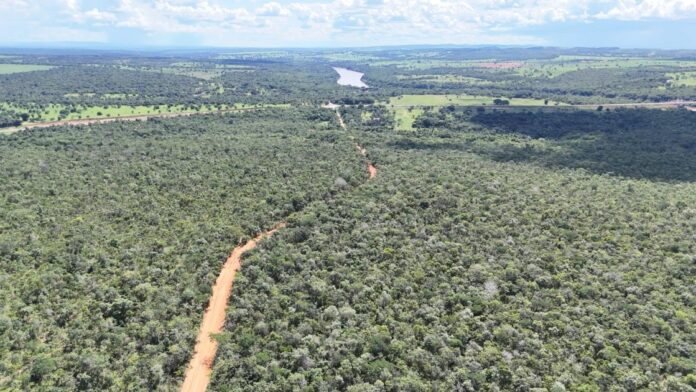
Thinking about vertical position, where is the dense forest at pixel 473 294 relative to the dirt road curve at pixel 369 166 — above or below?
below

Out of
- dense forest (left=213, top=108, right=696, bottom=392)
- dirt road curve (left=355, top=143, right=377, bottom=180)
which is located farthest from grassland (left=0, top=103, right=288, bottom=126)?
dense forest (left=213, top=108, right=696, bottom=392)

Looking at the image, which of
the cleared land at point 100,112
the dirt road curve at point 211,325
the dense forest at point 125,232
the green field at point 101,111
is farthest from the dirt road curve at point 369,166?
the green field at point 101,111

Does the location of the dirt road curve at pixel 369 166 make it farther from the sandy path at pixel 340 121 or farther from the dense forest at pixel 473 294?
the sandy path at pixel 340 121

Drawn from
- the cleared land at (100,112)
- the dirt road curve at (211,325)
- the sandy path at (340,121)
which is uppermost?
the cleared land at (100,112)

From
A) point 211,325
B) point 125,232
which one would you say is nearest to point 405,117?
point 125,232

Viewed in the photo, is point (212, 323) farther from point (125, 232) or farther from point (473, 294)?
point (473, 294)

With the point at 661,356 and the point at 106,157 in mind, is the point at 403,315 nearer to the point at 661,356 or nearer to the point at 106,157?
the point at 661,356

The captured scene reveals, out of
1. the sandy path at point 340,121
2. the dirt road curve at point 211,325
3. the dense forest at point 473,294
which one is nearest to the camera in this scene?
the dense forest at point 473,294
